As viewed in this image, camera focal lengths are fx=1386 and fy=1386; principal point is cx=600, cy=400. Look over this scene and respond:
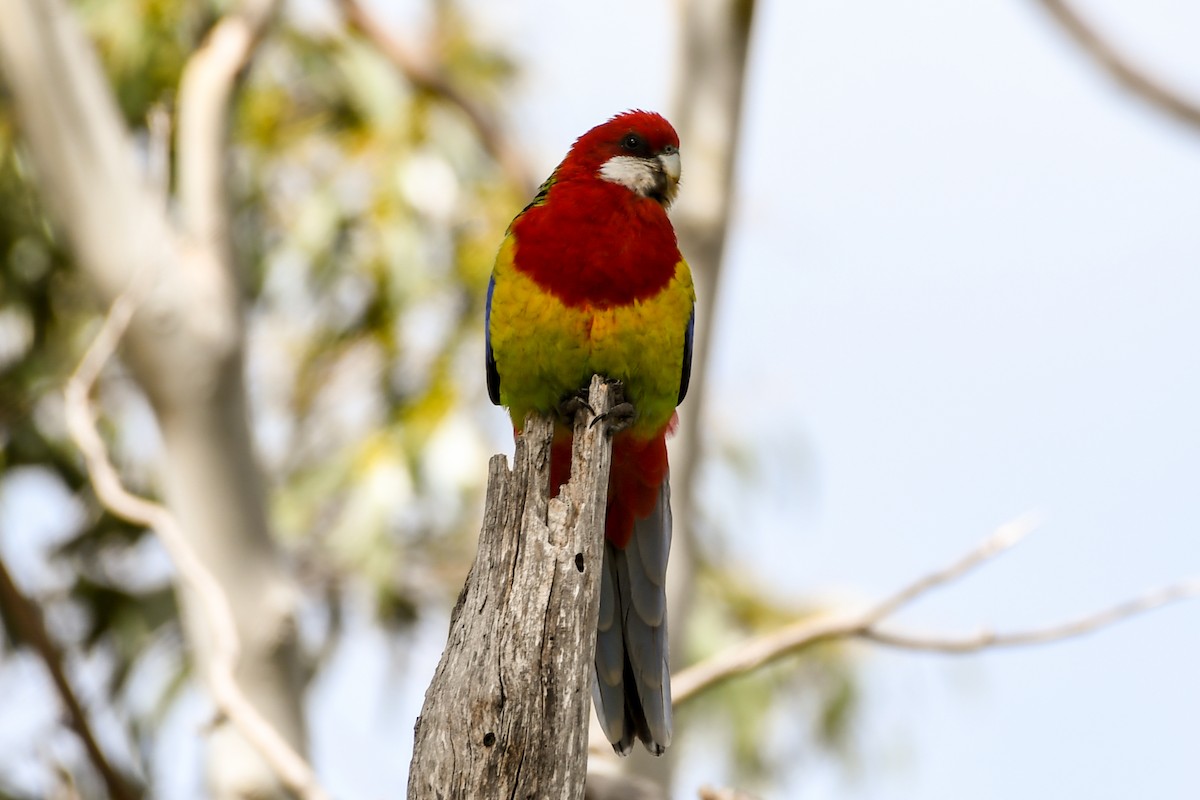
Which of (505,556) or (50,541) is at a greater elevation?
(505,556)

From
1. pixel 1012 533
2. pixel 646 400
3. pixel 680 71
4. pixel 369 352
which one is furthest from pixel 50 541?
pixel 1012 533

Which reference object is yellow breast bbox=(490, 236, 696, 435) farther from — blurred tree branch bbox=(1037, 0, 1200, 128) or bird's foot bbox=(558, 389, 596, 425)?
blurred tree branch bbox=(1037, 0, 1200, 128)

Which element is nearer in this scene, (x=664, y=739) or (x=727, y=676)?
(x=664, y=739)

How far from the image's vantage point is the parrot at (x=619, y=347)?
12.3ft

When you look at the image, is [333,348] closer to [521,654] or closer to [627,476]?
[627,476]

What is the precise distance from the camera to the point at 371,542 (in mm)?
7219

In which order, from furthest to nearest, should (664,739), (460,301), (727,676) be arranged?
1. (460,301)
2. (727,676)
3. (664,739)

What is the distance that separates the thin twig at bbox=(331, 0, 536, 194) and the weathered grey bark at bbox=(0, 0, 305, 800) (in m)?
1.92

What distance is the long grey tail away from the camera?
371cm

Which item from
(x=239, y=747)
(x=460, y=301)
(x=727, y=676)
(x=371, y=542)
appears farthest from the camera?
(x=460, y=301)

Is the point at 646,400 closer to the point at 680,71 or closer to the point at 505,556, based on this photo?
the point at 505,556

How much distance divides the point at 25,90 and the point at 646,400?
3696 mm

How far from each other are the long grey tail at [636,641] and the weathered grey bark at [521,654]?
69 centimetres

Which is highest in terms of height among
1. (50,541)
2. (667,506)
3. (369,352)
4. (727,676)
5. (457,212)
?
(667,506)
